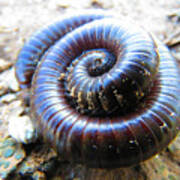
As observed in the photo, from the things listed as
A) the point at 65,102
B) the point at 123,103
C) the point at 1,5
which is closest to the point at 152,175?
the point at 123,103

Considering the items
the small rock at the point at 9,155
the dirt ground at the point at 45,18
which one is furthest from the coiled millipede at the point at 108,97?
the dirt ground at the point at 45,18

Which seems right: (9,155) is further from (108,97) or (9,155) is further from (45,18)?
(45,18)

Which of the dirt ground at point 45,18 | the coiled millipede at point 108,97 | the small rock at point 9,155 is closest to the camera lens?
the coiled millipede at point 108,97

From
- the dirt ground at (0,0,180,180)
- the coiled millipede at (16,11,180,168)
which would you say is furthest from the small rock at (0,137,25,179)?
the dirt ground at (0,0,180,180)

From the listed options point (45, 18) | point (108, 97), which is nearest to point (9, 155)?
point (108, 97)

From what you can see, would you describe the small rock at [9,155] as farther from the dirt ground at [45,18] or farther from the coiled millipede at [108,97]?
the dirt ground at [45,18]

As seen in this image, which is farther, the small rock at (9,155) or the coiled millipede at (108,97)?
the small rock at (9,155)
